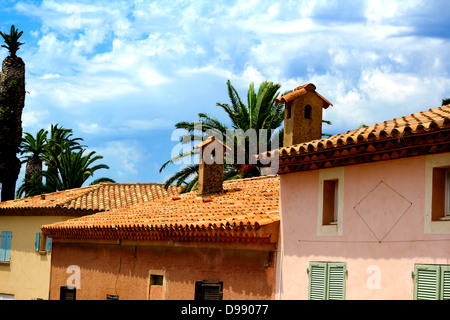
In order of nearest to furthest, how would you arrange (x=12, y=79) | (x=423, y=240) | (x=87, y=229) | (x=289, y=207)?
(x=423, y=240) < (x=289, y=207) < (x=87, y=229) < (x=12, y=79)

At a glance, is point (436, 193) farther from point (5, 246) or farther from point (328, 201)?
point (5, 246)

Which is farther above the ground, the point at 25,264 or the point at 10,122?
the point at 10,122

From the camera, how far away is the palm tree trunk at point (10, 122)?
145ft

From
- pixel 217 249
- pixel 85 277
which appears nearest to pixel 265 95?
pixel 85 277

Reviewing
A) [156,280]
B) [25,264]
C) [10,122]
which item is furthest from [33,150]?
[156,280]

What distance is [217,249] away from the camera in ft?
48.9

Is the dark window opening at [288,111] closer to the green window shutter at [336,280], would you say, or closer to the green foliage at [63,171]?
the green window shutter at [336,280]

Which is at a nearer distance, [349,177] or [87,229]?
[349,177]

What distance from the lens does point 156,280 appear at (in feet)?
56.4

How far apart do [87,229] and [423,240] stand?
1130cm

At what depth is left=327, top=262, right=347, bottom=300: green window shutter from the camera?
11814 millimetres

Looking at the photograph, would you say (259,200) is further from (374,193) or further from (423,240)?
(423,240)

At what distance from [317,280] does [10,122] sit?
117 feet

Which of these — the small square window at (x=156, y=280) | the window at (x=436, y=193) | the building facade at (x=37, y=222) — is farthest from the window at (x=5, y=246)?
the window at (x=436, y=193)
